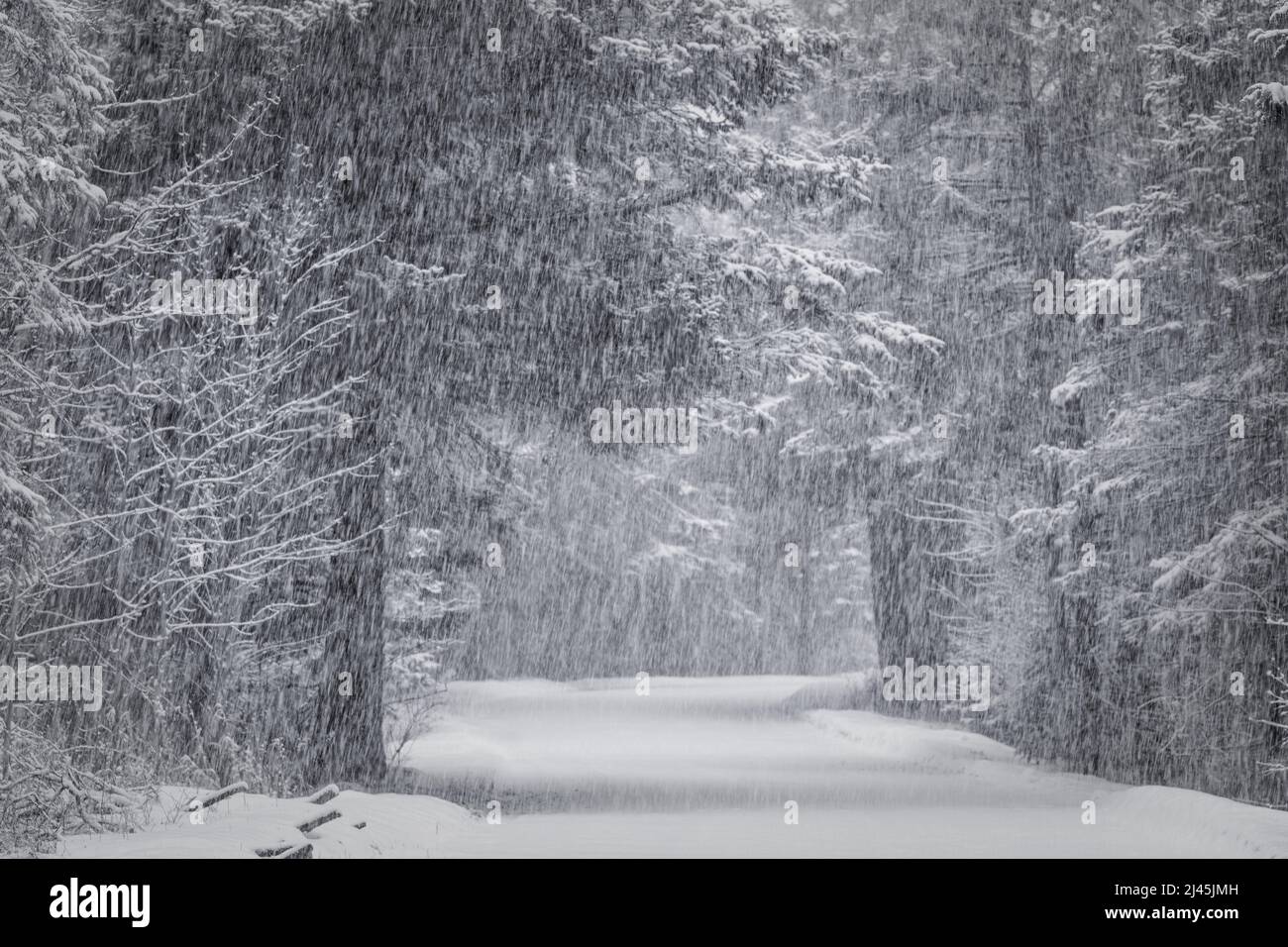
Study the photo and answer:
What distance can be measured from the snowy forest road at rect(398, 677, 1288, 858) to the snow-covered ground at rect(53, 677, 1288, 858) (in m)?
0.04

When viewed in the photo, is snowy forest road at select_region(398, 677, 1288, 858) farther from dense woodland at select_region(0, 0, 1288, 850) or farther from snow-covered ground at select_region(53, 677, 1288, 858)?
dense woodland at select_region(0, 0, 1288, 850)

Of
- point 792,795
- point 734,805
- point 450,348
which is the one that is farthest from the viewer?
point 792,795

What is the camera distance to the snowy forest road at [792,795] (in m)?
11.9

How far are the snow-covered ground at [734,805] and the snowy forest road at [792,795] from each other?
4cm

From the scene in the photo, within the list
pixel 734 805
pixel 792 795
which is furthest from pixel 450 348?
pixel 792 795

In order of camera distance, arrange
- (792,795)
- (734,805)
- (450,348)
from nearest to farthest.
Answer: (734,805), (450,348), (792,795)

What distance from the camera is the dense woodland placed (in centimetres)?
1151

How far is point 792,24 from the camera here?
1614cm

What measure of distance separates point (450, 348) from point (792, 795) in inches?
268

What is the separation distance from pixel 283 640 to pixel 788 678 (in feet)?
126

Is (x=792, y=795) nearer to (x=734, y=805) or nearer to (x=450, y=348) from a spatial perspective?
(x=734, y=805)

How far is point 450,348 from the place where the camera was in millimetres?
15562

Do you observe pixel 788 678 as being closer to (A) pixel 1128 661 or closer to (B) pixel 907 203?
(B) pixel 907 203

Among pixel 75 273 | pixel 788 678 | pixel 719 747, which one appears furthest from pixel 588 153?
pixel 788 678
